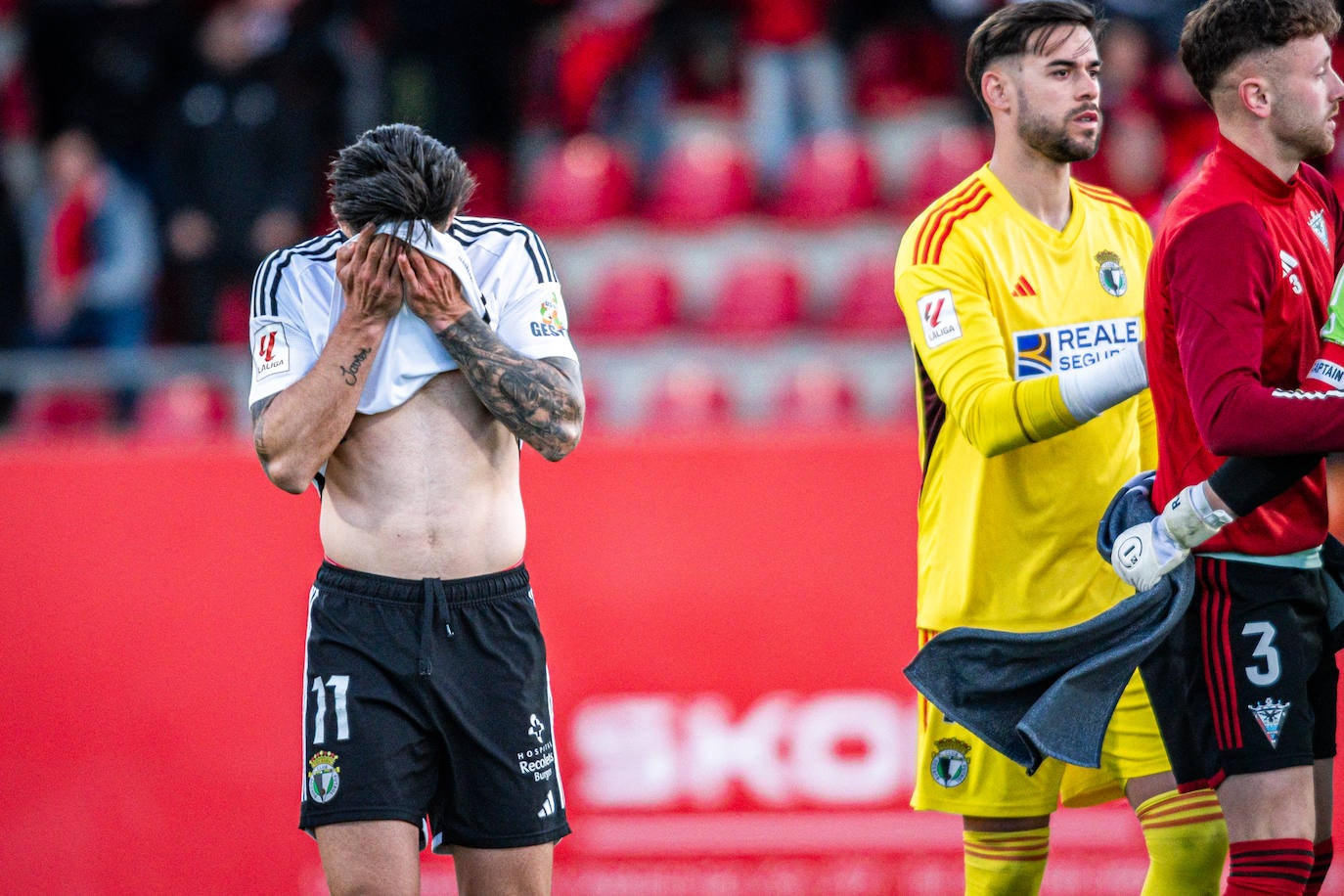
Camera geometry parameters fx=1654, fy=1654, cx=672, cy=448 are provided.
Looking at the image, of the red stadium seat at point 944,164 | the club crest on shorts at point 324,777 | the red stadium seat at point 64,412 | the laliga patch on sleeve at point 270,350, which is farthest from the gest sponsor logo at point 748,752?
the red stadium seat at point 944,164

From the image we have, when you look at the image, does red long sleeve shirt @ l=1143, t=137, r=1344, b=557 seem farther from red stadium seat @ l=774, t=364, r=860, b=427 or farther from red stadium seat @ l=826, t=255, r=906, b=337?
red stadium seat @ l=826, t=255, r=906, b=337

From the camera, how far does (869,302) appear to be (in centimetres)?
814

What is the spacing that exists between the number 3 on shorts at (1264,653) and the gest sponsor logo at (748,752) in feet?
7.27

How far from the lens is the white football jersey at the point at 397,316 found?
3.56 m

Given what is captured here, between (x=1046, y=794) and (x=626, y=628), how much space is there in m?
1.90

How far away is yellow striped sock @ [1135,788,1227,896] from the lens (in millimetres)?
3639

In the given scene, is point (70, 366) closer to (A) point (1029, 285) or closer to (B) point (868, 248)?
(B) point (868, 248)

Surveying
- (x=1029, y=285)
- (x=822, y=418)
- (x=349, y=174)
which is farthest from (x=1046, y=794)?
(x=822, y=418)

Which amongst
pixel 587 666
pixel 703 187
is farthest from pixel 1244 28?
pixel 703 187

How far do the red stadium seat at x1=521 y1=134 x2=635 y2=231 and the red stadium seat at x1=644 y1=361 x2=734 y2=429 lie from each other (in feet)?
6.22

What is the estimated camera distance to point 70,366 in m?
7.00

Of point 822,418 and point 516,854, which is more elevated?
point 822,418

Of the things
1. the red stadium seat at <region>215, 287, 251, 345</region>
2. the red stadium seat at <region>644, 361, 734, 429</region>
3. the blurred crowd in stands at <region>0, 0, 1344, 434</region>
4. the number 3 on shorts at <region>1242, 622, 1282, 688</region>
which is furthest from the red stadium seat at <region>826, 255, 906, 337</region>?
the number 3 on shorts at <region>1242, 622, 1282, 688</region>

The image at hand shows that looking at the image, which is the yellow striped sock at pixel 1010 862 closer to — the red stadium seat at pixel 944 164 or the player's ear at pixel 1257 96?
the player's ear at pixel 1257 96
